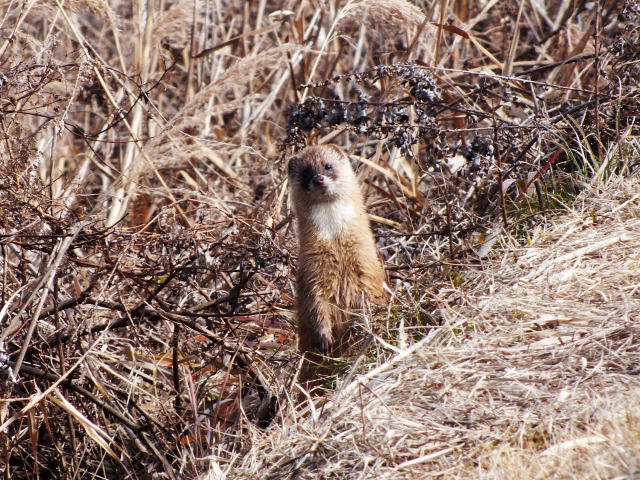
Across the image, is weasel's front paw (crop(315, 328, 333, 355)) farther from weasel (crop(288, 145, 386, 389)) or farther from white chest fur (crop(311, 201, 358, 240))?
white chest fur (crop(311, 201, 358, 240))

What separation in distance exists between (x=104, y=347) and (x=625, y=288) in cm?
246

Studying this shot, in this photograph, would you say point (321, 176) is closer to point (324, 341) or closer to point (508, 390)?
point (324, 341)

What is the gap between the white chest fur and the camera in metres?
3.97

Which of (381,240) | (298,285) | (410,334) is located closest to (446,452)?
(410,334)

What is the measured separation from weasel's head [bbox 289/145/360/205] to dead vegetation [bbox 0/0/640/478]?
0.13 metres

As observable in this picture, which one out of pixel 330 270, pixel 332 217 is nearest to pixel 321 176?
pixel 332 217

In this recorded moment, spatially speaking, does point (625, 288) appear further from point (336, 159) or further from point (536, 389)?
point (336, 159)

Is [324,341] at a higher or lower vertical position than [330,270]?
lower

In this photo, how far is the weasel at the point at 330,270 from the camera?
12.6 ft

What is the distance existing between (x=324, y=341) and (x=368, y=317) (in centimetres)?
25

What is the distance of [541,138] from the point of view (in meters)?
4.23

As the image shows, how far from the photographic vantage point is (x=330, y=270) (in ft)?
12.8

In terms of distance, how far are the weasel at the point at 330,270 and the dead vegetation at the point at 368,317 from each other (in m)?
0.17

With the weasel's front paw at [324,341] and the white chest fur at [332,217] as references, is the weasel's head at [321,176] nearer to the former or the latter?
the white chest fur at [332,217]
